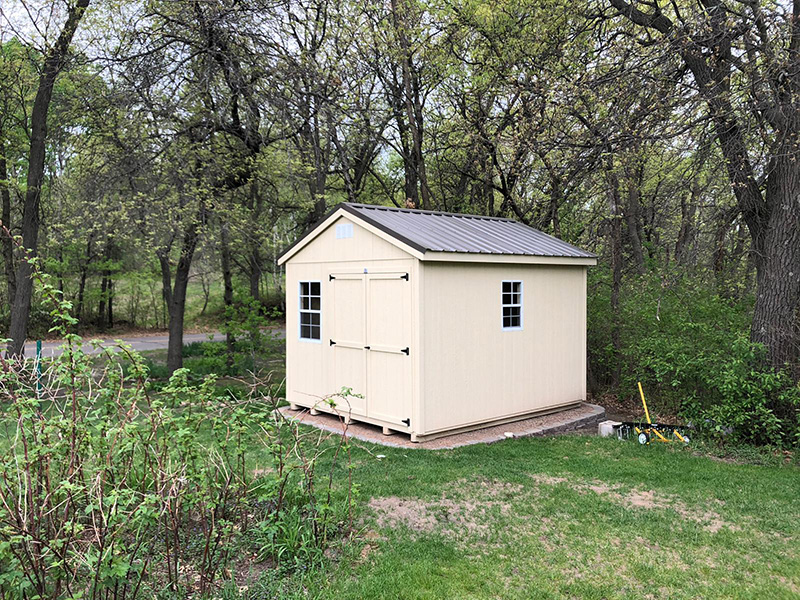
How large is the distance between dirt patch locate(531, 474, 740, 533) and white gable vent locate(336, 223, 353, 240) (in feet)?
12.1

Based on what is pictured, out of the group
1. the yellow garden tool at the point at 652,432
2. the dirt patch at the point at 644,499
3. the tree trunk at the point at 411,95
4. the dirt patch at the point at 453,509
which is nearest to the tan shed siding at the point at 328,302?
the dirt patch at the point at 453,509

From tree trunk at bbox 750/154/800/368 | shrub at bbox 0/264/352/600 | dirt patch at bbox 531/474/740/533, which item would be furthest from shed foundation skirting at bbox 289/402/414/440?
tree trunk at bbox 750/154/800/368

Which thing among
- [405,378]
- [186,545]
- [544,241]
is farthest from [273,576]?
[544,241]

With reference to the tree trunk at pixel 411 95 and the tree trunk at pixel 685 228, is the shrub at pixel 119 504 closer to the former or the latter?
the tree trunk at pixel 685 228

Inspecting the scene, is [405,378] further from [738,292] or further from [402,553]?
[738,292]

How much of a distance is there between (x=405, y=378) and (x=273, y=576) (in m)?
3.42

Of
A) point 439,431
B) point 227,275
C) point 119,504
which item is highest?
point 227,275

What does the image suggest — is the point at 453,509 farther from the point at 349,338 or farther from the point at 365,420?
the point at 349,338

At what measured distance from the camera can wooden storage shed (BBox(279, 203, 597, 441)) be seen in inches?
255

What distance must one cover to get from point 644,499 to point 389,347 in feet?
10.2

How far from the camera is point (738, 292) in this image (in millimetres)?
8141

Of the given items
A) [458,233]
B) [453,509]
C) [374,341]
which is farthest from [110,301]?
[453,509]

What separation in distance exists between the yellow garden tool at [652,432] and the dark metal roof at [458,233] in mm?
2419

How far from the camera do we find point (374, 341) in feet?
22.7
